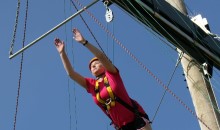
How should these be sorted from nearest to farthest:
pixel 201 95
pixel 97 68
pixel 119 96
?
1. pixel 119 96
2. pixel 97 68
3. pixel 201 95

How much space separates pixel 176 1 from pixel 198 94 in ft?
8.51

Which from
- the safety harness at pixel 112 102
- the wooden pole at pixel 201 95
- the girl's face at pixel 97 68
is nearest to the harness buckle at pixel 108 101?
the safety harness at pixel 112 102

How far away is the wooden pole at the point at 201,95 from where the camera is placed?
30.5ft

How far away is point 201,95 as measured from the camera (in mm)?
9688

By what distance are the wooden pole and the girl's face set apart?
275 cm

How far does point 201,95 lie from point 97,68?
365 centimetres

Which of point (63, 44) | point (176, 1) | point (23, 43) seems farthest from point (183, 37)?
point (63, 44)

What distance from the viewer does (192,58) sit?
10430mm

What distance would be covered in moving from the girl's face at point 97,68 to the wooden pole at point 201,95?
2754 millimetres

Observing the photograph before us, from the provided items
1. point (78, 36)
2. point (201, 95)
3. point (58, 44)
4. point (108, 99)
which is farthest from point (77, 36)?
point (201, 95)

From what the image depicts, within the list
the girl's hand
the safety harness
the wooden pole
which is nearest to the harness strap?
the safety harness

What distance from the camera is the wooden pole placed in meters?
9.30

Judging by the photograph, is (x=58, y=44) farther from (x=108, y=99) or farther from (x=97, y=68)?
(x=108, y=99)

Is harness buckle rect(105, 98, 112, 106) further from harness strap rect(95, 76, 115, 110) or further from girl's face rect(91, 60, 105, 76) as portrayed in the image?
girl's face rect(91, 60, 105, 76)
